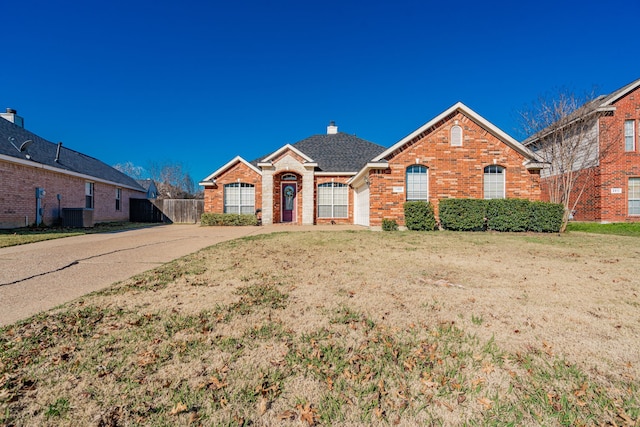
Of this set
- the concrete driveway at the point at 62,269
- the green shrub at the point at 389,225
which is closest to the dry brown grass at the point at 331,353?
the concrete driveway at the point at 62,269

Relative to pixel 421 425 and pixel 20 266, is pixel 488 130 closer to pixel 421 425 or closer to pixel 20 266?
pixel 421 425

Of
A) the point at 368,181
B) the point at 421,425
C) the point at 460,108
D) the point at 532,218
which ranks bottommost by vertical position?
the point at 421,425

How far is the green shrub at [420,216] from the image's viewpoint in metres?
11.8

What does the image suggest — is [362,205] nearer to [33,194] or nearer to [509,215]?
[509,215]

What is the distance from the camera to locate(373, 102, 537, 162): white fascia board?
12523 mm

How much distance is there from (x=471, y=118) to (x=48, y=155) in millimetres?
22960

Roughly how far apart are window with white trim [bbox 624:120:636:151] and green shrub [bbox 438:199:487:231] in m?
10.0

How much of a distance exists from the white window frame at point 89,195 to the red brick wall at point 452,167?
59.3 feet

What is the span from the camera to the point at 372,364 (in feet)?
7.40

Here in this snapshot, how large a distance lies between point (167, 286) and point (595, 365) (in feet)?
16.2

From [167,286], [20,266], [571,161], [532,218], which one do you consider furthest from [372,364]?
[571,161]

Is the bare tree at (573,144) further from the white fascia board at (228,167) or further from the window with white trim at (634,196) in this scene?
the white fascia board at (228,167)

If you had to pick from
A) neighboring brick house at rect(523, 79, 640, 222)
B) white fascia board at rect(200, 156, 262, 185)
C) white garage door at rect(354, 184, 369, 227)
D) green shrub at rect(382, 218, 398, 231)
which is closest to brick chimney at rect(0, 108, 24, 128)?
white fascia board at rect(200, 156, 262, 185)

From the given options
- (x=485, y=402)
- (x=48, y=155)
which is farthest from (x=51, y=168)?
(x=485, y=402)
